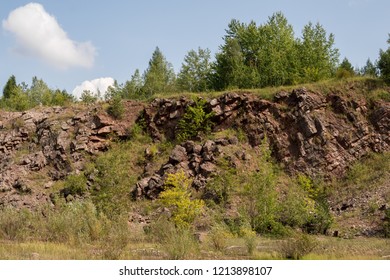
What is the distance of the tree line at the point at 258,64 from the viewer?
38188 millimetres

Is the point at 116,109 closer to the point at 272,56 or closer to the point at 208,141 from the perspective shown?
the point at 208,141

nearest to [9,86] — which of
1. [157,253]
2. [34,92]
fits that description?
[34,92]

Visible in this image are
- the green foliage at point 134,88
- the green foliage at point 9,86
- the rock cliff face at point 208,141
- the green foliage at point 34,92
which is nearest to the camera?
the rock cliff face at point 208,141

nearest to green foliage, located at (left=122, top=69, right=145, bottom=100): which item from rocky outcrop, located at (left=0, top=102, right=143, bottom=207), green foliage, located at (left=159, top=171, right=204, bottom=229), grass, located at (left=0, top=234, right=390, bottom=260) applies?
rocky outcrop, located at (left=0, top=102, right=143, bottom=207)

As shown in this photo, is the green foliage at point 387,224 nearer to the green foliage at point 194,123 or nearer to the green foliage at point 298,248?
the green foliage at point 298,248

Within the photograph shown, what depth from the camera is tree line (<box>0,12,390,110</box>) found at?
125 feet

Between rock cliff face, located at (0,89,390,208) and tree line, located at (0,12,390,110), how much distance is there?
15.5 feet

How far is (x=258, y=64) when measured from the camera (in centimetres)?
4178

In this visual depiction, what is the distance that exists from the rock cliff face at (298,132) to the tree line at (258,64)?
4.08 m

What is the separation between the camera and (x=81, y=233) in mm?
14195

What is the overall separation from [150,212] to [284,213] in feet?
29.2

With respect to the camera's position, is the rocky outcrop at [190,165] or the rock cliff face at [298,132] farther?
the rock cliff face at [298,132]

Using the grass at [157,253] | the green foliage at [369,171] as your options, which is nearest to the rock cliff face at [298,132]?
the green foliage at [369,171]
